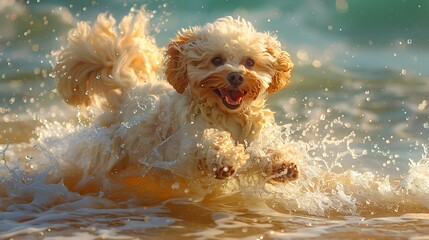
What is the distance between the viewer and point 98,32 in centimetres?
658

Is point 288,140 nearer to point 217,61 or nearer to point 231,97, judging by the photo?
point 231,97

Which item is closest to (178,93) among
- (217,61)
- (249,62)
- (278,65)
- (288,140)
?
(217,61)

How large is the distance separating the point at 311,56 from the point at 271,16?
160 cm

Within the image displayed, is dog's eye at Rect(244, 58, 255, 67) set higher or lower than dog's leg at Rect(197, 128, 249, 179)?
higher

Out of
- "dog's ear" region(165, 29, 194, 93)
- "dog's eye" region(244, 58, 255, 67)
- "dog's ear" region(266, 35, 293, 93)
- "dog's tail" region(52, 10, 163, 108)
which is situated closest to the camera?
"dog's eye" region(244, 58, 255, 67)

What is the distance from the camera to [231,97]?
5273 millimetres

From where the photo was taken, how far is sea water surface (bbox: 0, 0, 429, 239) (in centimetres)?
493

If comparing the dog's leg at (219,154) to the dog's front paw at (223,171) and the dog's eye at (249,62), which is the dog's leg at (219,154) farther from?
the dog's eye at (249,62)

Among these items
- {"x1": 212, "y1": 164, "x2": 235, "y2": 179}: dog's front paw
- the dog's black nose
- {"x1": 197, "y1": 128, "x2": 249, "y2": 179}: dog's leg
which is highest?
the dog's black nose

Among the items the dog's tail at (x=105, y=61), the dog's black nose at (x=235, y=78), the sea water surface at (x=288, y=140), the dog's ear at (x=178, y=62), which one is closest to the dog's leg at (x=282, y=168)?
the sea water surface at (x=288, y=140)

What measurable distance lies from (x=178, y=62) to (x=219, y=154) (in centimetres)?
89

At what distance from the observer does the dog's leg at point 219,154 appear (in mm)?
4988

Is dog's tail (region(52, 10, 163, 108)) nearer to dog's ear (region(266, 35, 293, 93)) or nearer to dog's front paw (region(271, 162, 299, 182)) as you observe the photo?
dog's ear (region(266, 35, 293, 93))

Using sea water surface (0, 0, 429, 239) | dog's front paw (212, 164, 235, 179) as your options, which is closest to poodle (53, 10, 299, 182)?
dog's front paw (212, 164, 235, 179)
